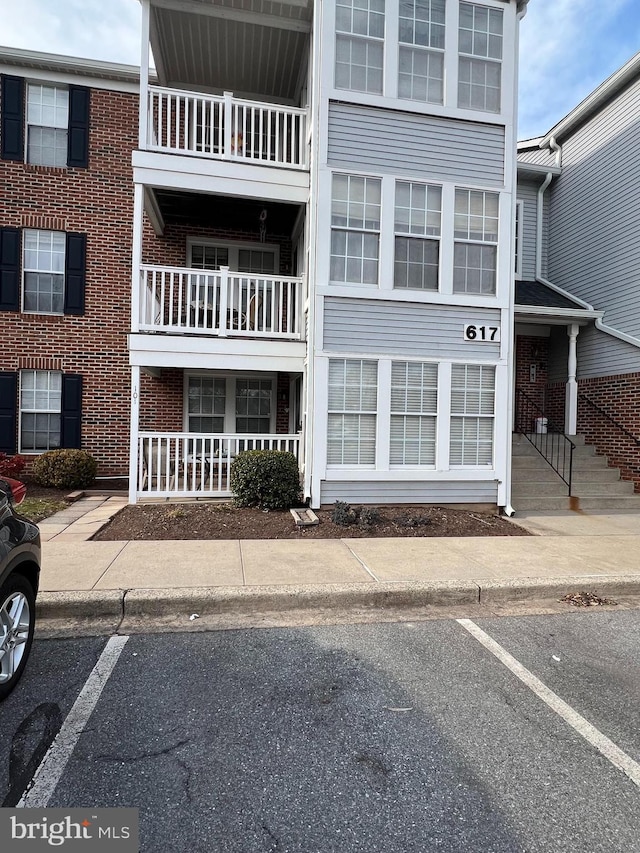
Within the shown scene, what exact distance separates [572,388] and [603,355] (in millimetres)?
906

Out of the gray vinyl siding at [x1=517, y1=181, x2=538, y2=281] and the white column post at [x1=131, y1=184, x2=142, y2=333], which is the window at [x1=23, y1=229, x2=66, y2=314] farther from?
the gray vinyl siding at [x1=517, y1=181, x2=538, y2=281]

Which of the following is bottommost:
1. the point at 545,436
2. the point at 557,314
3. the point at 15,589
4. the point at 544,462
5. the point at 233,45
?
the point at 15,589

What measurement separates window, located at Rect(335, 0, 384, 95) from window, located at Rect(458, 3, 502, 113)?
134cm

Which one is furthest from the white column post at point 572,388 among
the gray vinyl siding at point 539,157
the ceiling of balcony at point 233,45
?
the ceiling of balcony at point 233,45

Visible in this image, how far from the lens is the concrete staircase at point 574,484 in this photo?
867cm

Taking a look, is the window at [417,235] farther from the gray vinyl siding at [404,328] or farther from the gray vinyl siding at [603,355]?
the gray vinyl siding at [603,355]

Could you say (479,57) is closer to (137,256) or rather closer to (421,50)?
(421,50)

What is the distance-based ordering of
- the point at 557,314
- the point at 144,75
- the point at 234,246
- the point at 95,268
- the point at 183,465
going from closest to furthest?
the point at 144,75 → the point at 183,465 → the point at 557,314 → the point at 95,268 → the point at 234,246

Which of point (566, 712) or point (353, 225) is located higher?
point (353, 225)

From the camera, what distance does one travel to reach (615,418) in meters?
10.1

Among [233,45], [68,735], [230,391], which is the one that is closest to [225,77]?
[233,45]

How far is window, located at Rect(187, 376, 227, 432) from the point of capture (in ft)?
35.1

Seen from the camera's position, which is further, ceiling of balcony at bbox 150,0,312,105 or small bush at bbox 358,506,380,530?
ceiling of balcony at bbox 150,0,312,105

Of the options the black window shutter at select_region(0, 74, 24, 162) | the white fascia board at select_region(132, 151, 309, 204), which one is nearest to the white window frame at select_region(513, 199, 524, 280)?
the white fascia board at select_region(132, 151, 309, 204)
